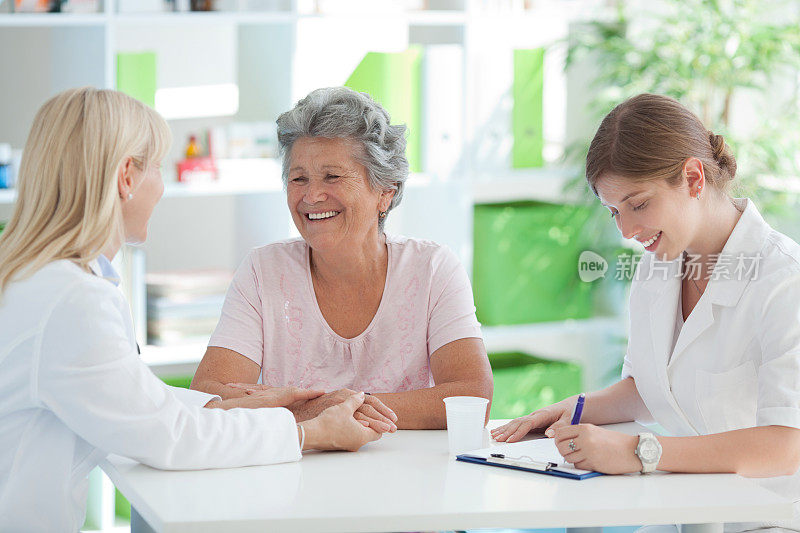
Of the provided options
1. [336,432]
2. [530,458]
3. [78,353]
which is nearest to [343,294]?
[336,432]

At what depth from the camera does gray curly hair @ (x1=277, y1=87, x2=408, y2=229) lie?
2164 mm

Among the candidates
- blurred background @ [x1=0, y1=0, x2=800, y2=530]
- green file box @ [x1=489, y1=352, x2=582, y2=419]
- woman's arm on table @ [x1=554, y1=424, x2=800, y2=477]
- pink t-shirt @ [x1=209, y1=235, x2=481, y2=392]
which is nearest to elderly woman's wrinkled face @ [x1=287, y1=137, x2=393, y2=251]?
pink t-shirt @ [x1=209, y1=235, x2=481, y2=392]

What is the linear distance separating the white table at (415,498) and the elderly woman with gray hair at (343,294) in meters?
0.56

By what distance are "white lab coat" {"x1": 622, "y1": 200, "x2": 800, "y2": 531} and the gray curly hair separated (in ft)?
2.03

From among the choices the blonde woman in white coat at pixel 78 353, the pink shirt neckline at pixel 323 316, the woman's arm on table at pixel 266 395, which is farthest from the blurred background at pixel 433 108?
the blonde woman in white coat at pixel 78 353

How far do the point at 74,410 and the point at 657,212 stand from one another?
1.02 metres

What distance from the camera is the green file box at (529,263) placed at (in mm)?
3580

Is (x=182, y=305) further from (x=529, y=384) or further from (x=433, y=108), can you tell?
(x=529, y=384)

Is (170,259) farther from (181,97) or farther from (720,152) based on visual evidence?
(720,152)

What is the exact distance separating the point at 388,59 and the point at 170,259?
0.98 metres

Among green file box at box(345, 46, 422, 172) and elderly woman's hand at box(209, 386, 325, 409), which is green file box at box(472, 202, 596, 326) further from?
elderly woman's hand at box(209, 386, 325, 409)

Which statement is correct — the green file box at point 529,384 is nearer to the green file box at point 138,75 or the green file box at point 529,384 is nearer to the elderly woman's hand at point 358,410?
the green file box at point 138,75

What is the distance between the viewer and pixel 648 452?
1580 millimetres

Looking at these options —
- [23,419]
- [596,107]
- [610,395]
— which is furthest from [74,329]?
[596,107]
